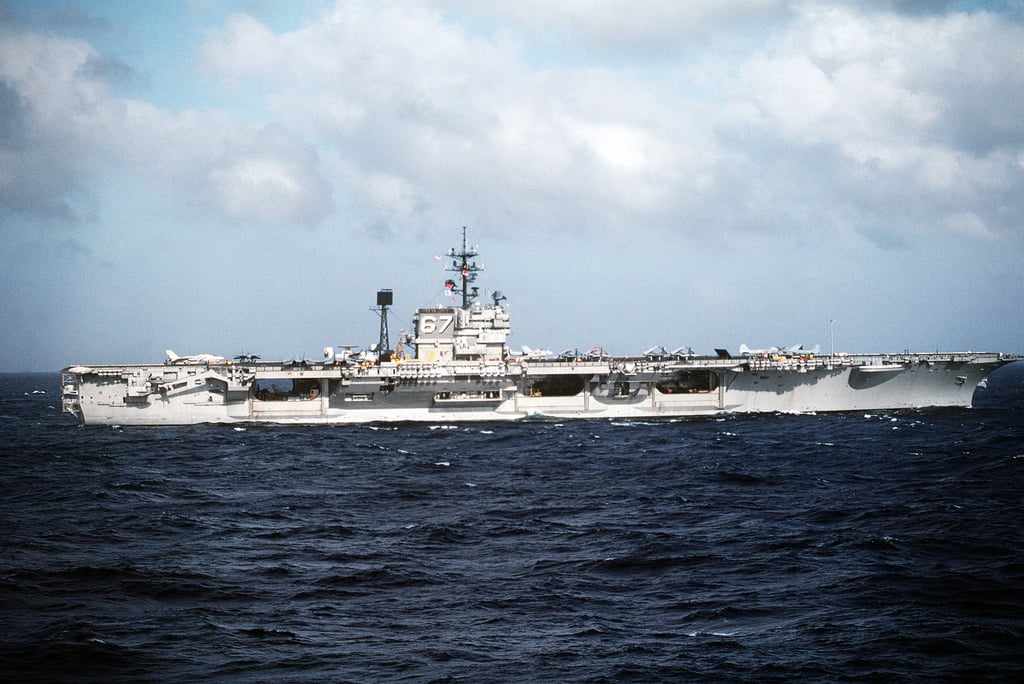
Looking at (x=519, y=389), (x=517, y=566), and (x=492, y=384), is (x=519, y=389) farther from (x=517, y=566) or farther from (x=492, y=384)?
(x=517, y=566)

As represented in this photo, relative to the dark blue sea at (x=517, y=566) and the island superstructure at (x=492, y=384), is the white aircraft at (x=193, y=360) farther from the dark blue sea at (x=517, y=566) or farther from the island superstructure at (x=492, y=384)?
the dark blue sea at (x=517, y=566)

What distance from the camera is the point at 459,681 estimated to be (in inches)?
396

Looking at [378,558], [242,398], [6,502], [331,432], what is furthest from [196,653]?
[242,398]

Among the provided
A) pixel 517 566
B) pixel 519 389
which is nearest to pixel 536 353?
pixel 519 389

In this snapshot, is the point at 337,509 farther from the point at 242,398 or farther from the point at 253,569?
the point at 242,398

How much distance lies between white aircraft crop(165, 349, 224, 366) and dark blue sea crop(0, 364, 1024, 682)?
30.8 feet

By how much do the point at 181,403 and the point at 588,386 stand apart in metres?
19.0

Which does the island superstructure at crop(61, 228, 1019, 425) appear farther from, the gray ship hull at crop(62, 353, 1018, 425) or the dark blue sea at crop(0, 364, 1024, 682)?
the dark blue sea at crop(0, 364, 1024, 682)

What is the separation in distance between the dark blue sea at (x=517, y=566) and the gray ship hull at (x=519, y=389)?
8549 mm

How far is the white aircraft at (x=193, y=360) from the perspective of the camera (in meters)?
39.2

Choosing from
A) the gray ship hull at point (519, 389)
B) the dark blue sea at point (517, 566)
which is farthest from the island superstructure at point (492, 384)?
the dark blue sea at point (517, 566)

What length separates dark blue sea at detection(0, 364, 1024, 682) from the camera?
10.8m

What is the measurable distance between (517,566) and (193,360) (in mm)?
28535

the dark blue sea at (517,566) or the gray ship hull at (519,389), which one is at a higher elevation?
the gray ship hull at (519,389)
